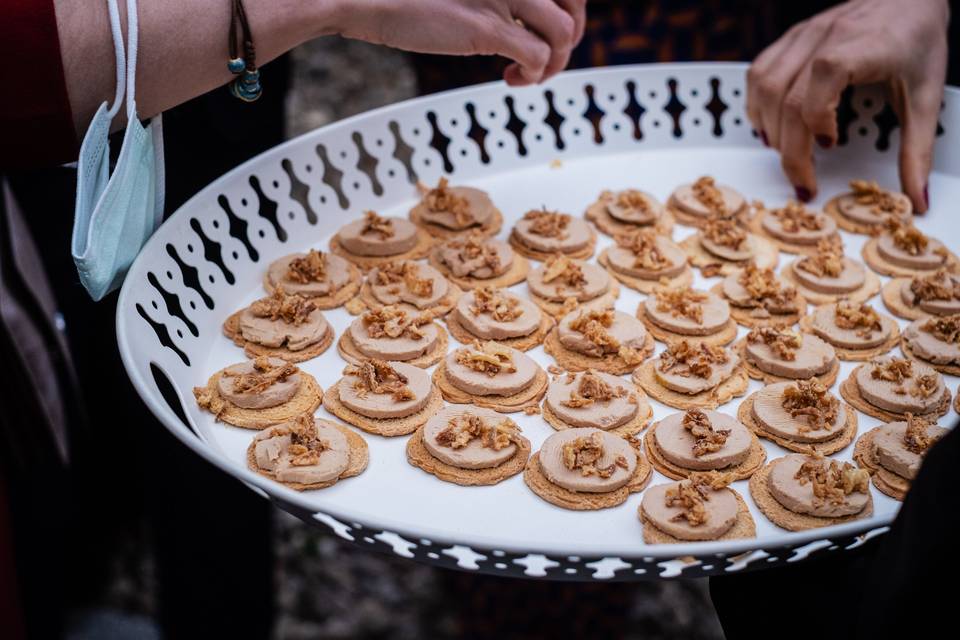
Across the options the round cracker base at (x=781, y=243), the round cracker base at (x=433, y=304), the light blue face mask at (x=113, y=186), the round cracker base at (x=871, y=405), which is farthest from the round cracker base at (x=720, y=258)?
the light blue face mask at (x=113, y=186)

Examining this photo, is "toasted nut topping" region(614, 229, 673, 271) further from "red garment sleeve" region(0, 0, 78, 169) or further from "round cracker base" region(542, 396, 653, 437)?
"red garment sleeve" region(0, 0, 78, 169)

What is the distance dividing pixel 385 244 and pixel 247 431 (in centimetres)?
49

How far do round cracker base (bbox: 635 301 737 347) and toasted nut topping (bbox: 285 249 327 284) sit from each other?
554 millimetres

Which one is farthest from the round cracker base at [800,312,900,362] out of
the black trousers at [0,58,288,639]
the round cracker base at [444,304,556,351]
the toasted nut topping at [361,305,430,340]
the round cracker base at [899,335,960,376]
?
the black trousers at [0,58,288,639]

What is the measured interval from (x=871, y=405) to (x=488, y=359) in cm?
57

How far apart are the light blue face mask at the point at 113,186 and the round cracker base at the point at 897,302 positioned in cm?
123

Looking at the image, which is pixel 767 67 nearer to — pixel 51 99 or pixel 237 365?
pixel 237 365

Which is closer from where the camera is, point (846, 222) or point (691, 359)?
point (691, 359)

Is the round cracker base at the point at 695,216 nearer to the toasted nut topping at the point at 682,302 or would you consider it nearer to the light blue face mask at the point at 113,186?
the toasted nut topping at the point at 682,302

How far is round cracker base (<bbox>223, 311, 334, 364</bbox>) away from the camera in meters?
1.42

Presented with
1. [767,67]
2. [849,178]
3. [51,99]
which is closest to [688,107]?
[767,67]

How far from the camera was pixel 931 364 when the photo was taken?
143 cm

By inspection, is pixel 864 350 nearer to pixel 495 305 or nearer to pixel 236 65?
pixel 495 305

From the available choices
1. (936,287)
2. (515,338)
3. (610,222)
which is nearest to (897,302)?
(936,287)
